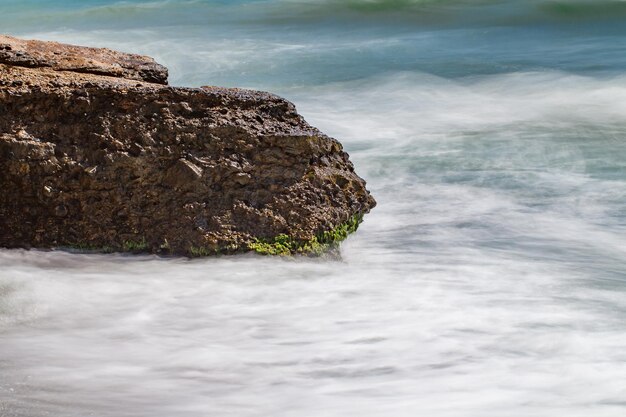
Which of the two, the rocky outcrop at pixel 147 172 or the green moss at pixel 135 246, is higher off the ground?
the rocky outcrop at pixel 147 172

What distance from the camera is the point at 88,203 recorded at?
4984 mm

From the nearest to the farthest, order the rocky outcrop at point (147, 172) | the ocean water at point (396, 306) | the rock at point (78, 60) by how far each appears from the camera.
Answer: the ocean water at point (396, 306), the rocky outcrop at point (147, 172), the rock at point (78, 60)

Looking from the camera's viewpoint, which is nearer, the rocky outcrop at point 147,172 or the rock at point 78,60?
the rocky outcrop at point 147,172

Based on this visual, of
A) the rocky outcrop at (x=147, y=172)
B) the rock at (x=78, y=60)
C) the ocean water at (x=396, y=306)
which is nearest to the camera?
the ocean water at (x=396, y=306)

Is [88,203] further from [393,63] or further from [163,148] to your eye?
[393,63]

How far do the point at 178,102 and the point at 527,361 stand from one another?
85.8 inches

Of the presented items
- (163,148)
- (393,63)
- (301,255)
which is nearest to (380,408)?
(301,255)

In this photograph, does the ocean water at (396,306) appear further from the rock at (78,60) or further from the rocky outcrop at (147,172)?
the rock at (78,60)

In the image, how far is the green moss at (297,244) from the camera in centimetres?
504

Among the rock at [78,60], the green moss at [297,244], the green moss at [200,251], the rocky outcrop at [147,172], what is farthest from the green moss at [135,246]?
the rock at [78,60]

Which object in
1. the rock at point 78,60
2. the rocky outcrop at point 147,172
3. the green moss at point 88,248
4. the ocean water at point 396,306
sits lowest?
the ocean water at point 396,306

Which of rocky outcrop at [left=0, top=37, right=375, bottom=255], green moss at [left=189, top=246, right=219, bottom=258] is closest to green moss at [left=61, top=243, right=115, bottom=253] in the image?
rocky outcrop at [left=0, top=37, right=375, bottom=255]

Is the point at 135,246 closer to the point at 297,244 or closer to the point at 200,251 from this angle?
the point at 200,251

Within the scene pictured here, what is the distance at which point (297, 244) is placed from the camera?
5.08 metres
